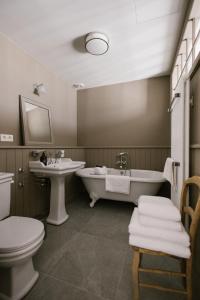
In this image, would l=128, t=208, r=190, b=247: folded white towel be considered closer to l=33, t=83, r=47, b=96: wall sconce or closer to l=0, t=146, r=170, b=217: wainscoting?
l=0, t=146, r=170, b=217: wainscoting

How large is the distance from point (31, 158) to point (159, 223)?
1.77m

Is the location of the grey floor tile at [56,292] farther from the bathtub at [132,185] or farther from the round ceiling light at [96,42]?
the round ceiling light at [96,42]

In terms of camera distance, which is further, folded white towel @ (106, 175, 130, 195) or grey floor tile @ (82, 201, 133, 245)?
folded white towel @ (106, 175, 130, 195)

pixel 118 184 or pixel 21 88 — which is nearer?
pixel 21 88

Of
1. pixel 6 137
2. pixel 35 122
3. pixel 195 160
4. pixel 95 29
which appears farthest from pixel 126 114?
pixel 6 137

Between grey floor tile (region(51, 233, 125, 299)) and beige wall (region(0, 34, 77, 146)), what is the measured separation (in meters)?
1.45

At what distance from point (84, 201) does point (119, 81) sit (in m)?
2.56

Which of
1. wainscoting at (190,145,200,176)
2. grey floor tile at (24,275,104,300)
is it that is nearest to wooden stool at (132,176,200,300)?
wainscoting at (190,145,200,176)

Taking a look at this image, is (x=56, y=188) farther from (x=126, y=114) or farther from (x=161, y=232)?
(x=126, y=114)

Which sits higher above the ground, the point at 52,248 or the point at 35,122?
the point at 35,122

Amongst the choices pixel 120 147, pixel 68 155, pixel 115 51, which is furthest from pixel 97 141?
pixel 115 51

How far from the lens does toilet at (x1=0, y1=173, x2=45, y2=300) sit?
0.97 meters

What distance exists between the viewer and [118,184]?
91.0 inches

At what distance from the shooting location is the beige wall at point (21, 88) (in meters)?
1.76
